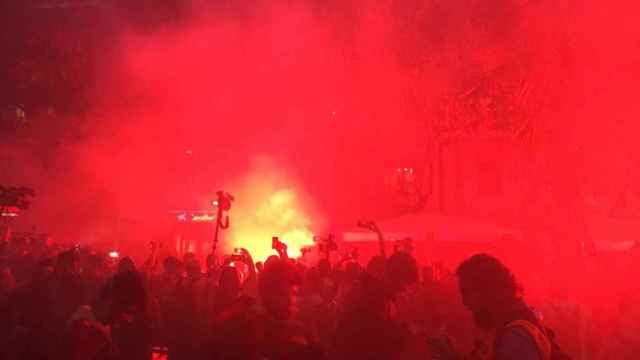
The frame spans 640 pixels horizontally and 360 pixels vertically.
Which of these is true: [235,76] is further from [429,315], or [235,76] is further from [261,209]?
[429,315]

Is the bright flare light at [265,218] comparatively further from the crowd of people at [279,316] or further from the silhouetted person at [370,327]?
the silhouetted person at [370,327]

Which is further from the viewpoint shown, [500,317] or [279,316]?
[279,316]

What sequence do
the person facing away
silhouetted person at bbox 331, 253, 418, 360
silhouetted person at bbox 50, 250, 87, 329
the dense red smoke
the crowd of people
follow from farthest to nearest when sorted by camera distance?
the dense red smoke
silhouetted person at bbox 50, 250, 87, 329
silhouetted person at bbox 331, 253, 418, 360
the crowd of people
the person facing away

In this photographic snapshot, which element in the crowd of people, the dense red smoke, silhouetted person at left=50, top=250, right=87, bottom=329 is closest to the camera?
the crowd of people

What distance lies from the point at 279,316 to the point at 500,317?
37.2 inches

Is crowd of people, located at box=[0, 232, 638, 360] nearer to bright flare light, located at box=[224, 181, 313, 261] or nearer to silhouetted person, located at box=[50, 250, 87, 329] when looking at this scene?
silhouetted person, located at box=[50, 250, 87, 329]

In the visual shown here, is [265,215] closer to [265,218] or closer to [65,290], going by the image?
[265,218]

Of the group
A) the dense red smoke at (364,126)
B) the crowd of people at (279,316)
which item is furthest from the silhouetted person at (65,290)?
the dense red smoke at (364,126)

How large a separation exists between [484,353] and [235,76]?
2070 cm

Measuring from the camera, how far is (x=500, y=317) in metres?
2.54

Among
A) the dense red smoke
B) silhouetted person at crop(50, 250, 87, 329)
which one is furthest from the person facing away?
the dense red smoke

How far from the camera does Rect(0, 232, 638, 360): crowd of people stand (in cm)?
262

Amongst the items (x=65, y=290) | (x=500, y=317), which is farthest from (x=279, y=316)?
(x=65, y=290)

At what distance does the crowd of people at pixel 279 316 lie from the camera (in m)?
2.62
